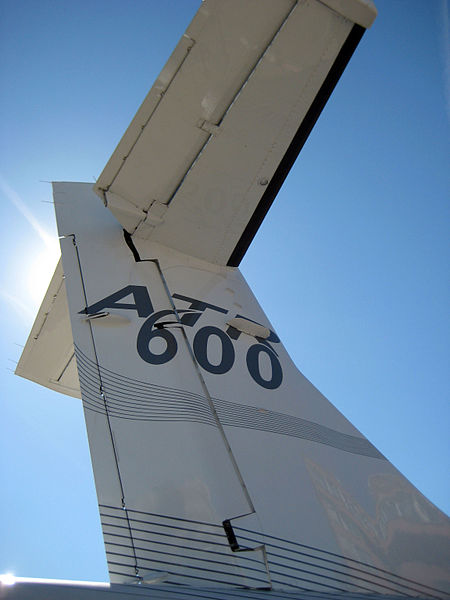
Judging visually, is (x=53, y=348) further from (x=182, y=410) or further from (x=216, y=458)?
(x=216, y=458)

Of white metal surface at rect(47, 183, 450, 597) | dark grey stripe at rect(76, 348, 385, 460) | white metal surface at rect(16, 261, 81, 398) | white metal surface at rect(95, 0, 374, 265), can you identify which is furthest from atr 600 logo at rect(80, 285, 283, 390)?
white metal surface at rect(16, 261, 81, 398)

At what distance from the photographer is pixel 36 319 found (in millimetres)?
3955

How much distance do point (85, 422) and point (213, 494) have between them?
661 mm

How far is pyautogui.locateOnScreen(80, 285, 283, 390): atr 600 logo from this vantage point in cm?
282

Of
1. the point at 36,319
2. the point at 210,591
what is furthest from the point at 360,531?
the point at 36,319

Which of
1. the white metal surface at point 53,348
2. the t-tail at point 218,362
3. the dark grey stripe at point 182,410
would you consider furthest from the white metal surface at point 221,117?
the dark grey stripe at point 182,410

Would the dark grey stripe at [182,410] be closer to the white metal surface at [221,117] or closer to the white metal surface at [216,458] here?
the white metal surface at [216,458]

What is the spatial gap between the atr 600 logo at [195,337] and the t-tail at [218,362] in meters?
0.01

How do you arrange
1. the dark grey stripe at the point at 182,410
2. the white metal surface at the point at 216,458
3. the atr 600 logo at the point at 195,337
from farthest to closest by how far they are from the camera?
the atr 600 logo at the point at 195,337 → the dark grey stripe at the point at 182,410 → the white metal surface at the point at 216,458

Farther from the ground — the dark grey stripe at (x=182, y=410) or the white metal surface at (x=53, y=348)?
the white metal surface at (x=53, y=348)

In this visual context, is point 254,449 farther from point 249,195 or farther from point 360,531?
point 249,195

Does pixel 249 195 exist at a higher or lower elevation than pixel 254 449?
higher

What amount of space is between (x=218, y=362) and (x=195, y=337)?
21 cm

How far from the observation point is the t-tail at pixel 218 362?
204cm
